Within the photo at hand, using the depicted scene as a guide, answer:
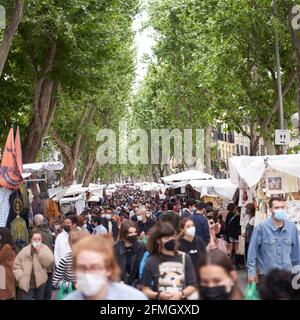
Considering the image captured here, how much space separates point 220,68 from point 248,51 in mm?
1136

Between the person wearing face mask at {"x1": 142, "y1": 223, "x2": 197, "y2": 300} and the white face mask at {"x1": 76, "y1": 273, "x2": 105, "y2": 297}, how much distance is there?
2078 mm

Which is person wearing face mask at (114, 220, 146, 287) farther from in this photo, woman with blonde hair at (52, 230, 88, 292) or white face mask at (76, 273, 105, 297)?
white face mask at (76, 273, 105, 297)

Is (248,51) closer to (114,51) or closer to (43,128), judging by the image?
(114,51)

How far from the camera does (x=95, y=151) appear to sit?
2188 inches

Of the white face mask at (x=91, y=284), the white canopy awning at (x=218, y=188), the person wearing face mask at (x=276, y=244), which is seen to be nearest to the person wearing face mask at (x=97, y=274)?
the white face mask at (x=91, y=284)

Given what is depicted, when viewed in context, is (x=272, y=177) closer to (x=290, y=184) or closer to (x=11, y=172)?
(x=290, y=184)

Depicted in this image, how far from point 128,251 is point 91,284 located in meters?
4.68

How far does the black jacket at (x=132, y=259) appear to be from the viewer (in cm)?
871

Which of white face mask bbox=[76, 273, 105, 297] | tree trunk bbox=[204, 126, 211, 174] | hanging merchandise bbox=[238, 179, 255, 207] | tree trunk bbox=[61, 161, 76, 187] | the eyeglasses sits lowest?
white face mask bbox=[76, 273, 105, 297]

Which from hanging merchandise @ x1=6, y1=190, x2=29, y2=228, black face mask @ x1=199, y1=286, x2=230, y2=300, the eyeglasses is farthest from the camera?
hanging merchandise @ x1=6, y1=190, x2=29, y2=228

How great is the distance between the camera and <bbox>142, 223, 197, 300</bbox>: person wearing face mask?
679 cm

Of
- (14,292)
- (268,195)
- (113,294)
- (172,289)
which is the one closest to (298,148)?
(268,195)

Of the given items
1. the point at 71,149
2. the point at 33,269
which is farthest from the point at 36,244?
the point at 71,149

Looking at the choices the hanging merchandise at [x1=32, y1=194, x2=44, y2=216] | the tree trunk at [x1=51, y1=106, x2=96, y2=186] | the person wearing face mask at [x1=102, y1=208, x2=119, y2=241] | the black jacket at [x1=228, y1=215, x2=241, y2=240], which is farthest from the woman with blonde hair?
the tree trunk at [x1=51, y1=106, x2=96, y2=186]
